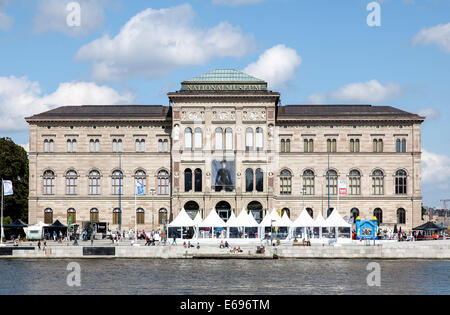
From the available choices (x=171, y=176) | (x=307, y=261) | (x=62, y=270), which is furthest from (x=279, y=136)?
(x=62, y=270)

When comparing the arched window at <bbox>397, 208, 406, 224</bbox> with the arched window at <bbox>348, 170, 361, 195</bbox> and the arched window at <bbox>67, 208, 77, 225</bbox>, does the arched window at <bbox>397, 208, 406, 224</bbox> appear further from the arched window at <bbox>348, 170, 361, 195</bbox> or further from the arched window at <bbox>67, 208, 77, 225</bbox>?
the arched window at <bbox>67, 208, 77, 225</bbox>

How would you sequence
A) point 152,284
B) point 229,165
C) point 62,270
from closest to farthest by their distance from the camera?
1. point 152,284
2. point 62,270
3. point 229,165

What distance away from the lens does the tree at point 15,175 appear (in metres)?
110

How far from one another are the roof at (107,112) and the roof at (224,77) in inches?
287

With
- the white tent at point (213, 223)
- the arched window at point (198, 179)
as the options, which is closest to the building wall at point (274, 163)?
the arched window at point (198, 179)

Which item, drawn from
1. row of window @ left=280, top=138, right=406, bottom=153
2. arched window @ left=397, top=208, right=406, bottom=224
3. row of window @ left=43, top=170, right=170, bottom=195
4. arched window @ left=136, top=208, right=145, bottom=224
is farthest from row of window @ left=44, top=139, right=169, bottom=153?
arched window @ left=397, top=208, right=406, bottom=224

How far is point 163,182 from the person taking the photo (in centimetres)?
10588

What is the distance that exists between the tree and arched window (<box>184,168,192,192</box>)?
27720mm

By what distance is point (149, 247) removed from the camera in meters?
75.8

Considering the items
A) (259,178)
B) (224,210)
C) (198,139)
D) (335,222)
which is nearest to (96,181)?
(198,139)

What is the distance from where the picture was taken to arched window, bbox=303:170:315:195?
105688mm

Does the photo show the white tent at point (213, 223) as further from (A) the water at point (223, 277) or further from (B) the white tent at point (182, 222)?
(A) the water at point (223, 277)

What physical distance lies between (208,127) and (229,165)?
602cm
